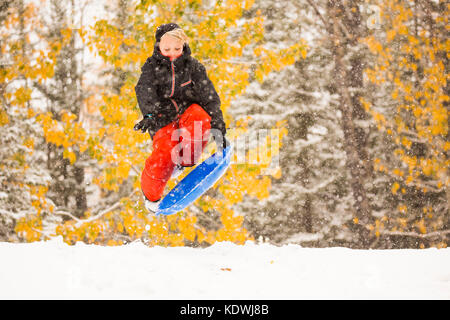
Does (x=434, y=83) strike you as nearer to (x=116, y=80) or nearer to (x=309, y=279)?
(x=309, y=279)

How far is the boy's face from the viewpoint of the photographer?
328 centimetres

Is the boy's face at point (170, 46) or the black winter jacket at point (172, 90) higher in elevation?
the boy's face at point (170, 46)

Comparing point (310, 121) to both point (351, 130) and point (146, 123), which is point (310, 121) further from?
point (146, 123)

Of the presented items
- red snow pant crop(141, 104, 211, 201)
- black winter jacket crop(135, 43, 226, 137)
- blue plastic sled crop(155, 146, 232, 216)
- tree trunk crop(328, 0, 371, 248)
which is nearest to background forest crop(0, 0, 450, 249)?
tree trunk crop(328, 0, 371, 248)

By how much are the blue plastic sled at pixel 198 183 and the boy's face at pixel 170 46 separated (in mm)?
850

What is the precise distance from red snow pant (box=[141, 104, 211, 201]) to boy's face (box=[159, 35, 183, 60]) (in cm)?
43

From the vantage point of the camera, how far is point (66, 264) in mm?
3115

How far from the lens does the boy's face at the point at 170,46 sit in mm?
3275

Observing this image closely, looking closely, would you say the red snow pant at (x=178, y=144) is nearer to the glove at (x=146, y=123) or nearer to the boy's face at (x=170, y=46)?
the glove at (x=146, y=123)

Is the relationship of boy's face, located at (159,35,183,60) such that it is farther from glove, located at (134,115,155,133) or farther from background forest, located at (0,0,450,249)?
background forest, located at (0,0,450,249)

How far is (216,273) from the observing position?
3215 millimetres

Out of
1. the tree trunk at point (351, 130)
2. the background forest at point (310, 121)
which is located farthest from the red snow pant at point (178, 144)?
the tree trunk at point (351, 130)

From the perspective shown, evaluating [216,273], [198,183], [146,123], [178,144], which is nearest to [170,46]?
[146,123]
